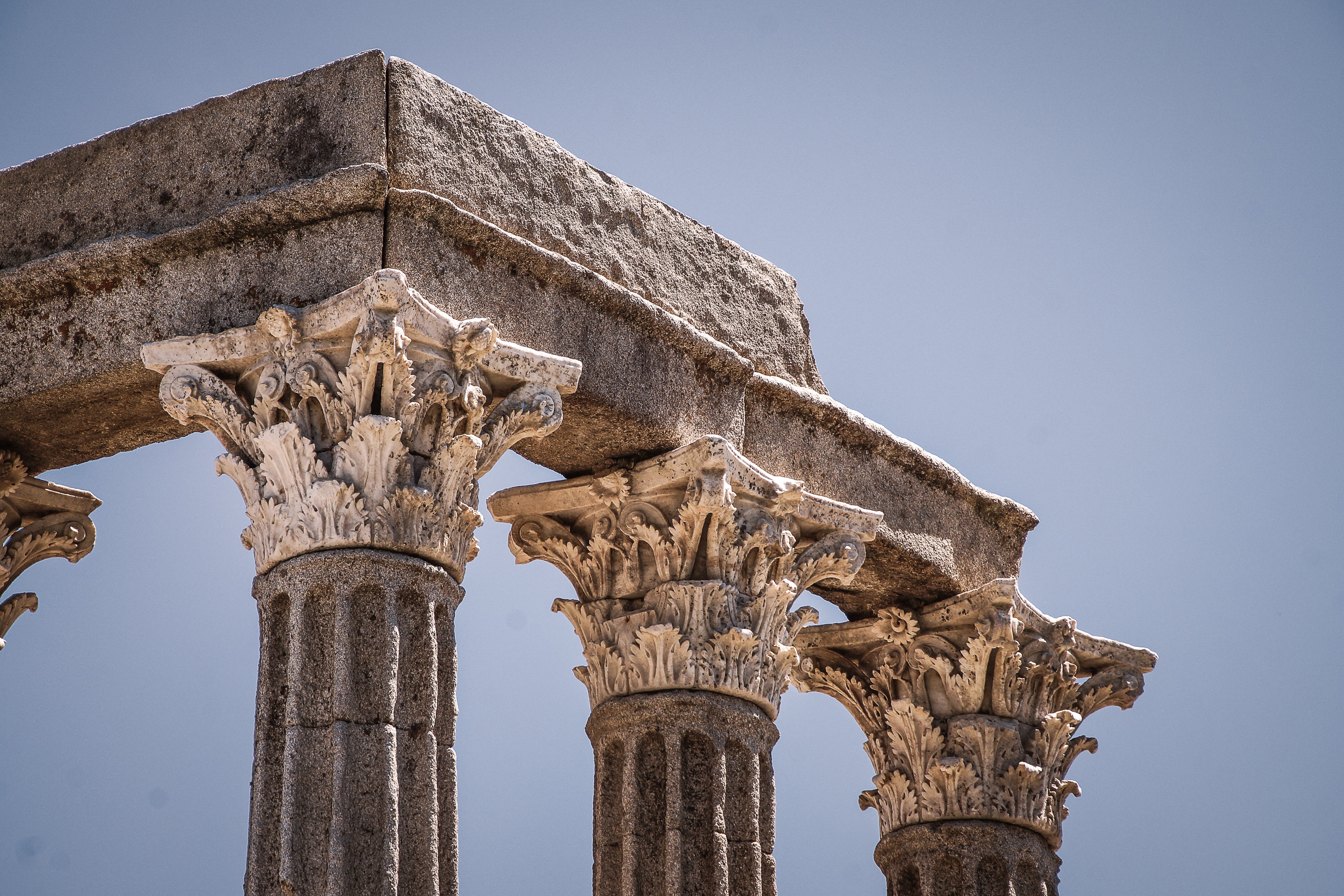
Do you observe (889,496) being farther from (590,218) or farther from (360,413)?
(360,413)

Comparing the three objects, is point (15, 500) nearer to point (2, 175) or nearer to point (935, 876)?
point (2, 175)

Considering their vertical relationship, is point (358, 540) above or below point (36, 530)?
below

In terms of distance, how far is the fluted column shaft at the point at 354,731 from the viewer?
1121 centimetres

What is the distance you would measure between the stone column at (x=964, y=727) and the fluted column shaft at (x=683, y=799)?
2.83 meters

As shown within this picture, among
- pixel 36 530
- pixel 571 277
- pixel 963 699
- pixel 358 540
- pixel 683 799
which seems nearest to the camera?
pixel 358 540

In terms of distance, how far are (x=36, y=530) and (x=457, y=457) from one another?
4.86 m

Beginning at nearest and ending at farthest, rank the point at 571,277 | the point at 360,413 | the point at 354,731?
the point at 354,731 → the point at 360,413 → the point at 571,277

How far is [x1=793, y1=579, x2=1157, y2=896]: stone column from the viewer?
54.1 ft

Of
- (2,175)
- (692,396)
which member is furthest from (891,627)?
(2,175)

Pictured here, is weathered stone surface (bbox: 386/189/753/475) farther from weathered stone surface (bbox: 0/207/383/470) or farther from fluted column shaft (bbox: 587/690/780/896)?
fluted column shaft (bbox: 587/690/780/896)

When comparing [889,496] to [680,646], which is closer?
[680,646]

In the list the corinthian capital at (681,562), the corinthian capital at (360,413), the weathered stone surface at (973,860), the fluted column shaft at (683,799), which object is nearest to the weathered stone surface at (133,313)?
the corinthian capital at (360,413)

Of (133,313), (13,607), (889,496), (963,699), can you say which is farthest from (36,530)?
(963,699)

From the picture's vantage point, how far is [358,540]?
1178 cm
